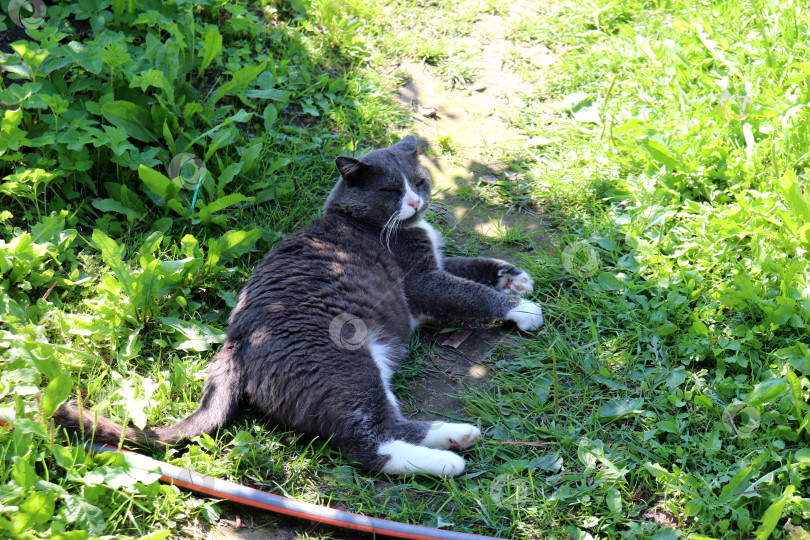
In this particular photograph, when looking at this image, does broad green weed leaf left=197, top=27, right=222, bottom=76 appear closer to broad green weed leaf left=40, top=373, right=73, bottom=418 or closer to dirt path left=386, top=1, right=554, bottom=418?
dirt path left=386, top=1, right=554, bottom=418

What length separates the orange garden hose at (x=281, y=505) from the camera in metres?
2.09

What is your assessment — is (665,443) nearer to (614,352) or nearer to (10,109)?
(614,352)

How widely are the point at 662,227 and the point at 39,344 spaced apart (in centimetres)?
269

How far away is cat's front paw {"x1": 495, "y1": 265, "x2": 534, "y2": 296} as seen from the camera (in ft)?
10.1

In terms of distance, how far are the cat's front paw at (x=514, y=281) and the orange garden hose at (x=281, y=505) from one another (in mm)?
1295

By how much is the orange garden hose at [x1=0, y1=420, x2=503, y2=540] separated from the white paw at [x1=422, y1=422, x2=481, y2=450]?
0.36 m

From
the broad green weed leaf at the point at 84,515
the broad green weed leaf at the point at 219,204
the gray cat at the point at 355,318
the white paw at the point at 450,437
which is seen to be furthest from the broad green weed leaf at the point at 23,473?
the broad green weed leaf at the point at 219,204

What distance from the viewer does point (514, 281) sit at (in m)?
3.11

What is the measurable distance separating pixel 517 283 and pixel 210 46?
7.20 feet

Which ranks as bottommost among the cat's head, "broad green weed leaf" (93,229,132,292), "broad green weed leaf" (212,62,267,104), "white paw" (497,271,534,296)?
"white paw" (497,271,534,296)

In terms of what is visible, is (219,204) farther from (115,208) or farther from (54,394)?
(54,394)

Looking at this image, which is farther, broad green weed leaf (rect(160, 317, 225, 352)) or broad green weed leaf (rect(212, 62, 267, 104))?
broad green weed leaf (rect(212, 62, 267, 104))

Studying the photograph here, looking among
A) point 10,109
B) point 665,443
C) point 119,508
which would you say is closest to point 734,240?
point 665,443

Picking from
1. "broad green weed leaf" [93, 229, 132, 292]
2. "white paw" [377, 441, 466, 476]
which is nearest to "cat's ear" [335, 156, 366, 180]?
"broad green weed leaf" [93, 229, 132, 292]
